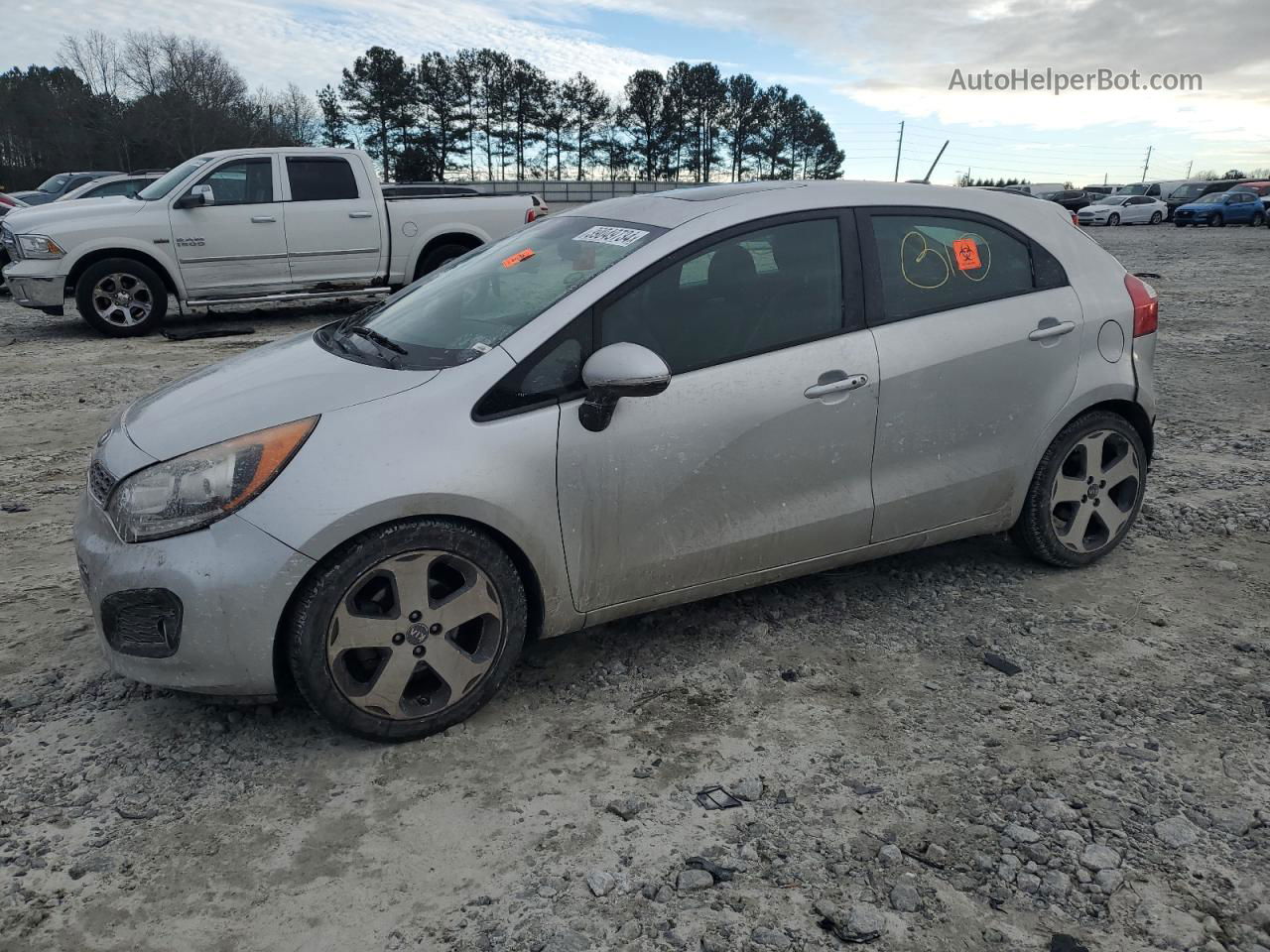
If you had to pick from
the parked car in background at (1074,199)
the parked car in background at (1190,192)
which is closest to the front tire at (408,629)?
the parked car in background at (1074,199)

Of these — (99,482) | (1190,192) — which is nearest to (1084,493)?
(99,482)

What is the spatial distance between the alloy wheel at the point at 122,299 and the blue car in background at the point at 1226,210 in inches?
1481

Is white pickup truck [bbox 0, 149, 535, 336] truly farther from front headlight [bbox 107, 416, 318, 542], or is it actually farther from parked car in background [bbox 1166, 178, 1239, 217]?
parked car in background [bbox 1166, 178, 1239, 217]

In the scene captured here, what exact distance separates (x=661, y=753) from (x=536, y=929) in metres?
0.79

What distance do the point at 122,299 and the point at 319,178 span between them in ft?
8.29

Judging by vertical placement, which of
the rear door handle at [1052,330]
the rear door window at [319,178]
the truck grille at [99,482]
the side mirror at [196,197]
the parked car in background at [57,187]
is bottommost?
the truck grille at [99,482]

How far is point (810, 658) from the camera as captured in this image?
350 centimetres

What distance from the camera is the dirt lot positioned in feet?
7.44

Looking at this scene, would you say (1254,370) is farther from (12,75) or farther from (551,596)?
(12,75)

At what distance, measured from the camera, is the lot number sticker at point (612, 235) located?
11.1ft

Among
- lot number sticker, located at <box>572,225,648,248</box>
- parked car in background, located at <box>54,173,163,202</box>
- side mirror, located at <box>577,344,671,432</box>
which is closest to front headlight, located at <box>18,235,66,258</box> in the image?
parked car in background, located at <box>54,173,163,202</box>

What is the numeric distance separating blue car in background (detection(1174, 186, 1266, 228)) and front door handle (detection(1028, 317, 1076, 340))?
38.6 m

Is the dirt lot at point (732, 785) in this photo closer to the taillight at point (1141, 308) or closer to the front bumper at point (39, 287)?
the taillight at point (1141, 308)

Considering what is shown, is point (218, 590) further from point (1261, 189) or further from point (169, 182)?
point (1261, 189)
